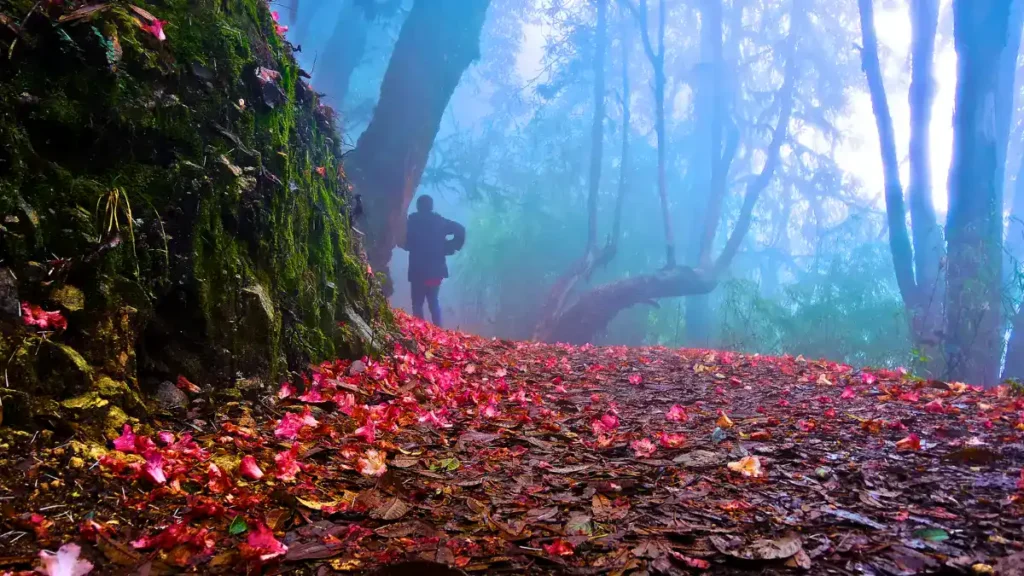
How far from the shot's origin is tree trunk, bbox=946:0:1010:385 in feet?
24.4

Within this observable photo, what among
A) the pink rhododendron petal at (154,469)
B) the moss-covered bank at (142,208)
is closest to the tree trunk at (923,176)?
the moss-covered bank at (142,208)

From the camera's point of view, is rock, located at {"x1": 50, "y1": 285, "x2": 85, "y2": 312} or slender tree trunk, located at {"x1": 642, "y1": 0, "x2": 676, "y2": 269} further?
slender tree trunk, located at {"x1": 642, "y1": 0, "x2": 676, "y2": 269}

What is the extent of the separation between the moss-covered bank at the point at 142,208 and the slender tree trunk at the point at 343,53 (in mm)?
16335

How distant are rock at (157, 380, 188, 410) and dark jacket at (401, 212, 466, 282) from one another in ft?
22.6

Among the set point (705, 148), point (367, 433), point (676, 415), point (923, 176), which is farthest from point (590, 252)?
point (367, 433)

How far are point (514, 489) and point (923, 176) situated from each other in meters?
10.3

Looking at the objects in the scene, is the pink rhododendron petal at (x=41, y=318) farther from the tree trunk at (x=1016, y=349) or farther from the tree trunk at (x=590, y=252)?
the tree trunk at (x=590, y=252)

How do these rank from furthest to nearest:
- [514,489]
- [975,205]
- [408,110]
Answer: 1. [408,110]
2. [975,205]
3. [514,489]

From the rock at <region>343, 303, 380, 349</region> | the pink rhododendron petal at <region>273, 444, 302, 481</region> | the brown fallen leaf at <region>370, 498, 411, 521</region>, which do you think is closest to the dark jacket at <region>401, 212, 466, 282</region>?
the rock at <region>343, 303, 380, 349</region>

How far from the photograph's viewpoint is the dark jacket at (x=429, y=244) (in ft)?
30.1

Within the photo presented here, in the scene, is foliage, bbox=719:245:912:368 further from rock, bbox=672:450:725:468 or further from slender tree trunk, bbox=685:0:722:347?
rock, bbox=672:450:725:468

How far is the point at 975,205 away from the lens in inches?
305

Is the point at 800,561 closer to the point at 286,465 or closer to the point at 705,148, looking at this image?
the point at 286,465

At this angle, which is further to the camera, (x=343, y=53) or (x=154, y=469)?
(x=343, y=53)
